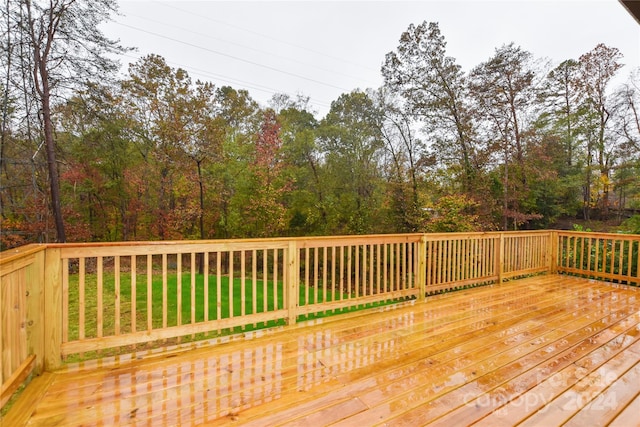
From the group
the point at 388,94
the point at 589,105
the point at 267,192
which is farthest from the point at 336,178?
the point at 589,105

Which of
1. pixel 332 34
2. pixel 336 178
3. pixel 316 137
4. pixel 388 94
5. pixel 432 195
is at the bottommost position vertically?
pixel 432 195

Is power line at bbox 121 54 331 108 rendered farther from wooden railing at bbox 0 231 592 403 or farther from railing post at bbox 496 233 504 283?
railing post at bbox 496 233 504 283

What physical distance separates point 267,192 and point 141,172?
4.44 meters

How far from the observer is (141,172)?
9.91 metres

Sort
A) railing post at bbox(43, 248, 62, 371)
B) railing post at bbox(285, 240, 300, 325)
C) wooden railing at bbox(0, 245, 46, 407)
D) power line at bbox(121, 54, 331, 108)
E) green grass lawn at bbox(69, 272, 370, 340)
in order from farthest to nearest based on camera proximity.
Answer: power line at bbox(121, 54, 331, 108) → green grass lawn at bbox(69, 272, 370, 340) → railing post at bbox(285, 240, 300, 325) → railing post at bbox(43, 248, 62, 371) → wooden railing at bbox(0, 245, 46, 407)

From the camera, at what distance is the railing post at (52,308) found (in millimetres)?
1926

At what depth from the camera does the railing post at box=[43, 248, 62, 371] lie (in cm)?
193

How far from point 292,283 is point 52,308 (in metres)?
1.79

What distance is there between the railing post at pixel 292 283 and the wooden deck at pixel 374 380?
140mm

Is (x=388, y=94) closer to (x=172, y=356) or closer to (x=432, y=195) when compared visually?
(x=432, y=195)

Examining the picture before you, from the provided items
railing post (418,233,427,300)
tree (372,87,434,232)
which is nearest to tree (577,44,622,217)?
tree (372,87,434,232)

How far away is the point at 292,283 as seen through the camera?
2869 millimetres

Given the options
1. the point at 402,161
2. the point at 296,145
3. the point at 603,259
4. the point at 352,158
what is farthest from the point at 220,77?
the point at 603,259

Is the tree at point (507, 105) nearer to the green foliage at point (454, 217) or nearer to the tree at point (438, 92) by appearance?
the tree at point (438, 92)
